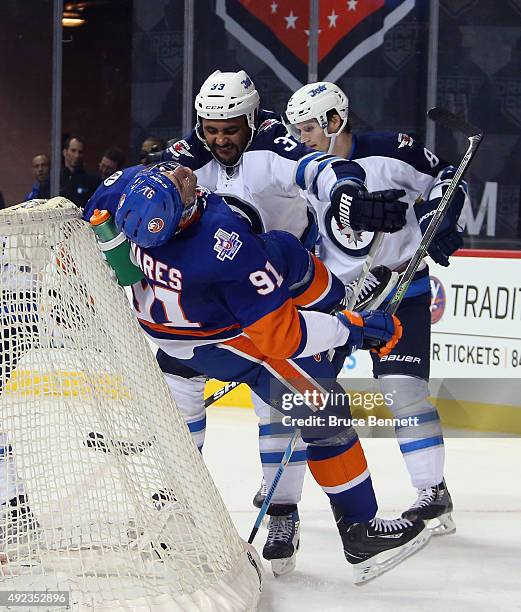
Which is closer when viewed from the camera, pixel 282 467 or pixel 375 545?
pixel 375 545

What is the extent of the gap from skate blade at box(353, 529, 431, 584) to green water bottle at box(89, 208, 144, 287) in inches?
32.3

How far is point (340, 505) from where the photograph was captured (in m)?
2.67

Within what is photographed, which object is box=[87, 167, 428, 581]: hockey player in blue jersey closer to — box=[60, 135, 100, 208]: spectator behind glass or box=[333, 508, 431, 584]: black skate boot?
box=[333, 508, 431, 584]: black skate boot

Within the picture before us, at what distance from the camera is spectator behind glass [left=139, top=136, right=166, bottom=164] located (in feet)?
19.5

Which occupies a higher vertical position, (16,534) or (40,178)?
(40,178)

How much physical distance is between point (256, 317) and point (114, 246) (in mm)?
336

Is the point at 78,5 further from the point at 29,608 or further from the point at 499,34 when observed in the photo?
the point at 29,608

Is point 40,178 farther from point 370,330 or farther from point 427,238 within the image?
point 370,330

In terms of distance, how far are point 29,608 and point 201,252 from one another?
28.4 inches

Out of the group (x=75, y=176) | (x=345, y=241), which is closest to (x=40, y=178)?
(x=75, y=176)

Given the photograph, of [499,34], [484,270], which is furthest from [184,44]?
[484,270]

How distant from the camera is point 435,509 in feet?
10.2

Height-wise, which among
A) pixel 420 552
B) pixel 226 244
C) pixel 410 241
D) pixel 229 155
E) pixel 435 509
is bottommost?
pixel 420 552

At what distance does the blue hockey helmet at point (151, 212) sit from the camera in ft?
7.35
